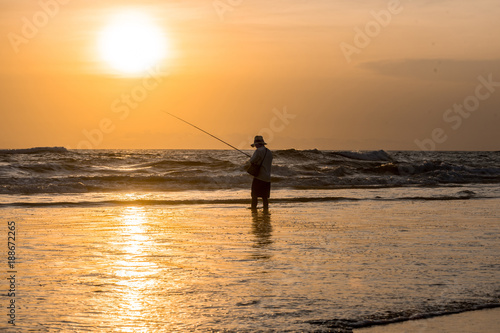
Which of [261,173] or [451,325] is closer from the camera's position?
[451,325]

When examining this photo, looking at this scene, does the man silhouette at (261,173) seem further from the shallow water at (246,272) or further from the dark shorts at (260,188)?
the shallow water at (246,272)

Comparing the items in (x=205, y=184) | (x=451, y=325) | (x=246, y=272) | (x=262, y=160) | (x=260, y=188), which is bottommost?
(x=451, y=325)

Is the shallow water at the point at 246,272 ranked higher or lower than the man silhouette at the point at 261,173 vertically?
lower

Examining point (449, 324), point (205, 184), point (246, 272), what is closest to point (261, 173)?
point (246, 272)

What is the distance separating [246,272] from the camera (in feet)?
20.1

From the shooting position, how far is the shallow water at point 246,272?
459 centimetres

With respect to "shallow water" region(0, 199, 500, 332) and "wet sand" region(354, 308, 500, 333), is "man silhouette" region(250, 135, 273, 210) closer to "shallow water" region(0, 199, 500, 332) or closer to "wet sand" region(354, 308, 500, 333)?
"shallow water" region(0, 199, 500, 332)

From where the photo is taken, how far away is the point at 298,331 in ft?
13.9

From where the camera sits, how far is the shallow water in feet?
15.1

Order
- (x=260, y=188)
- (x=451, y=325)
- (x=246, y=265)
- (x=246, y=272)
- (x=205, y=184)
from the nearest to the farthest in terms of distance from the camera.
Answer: (x=451, y=325), (x=246, y=272), (x=246, y=265), (x=260, y=188), (x=205, y=184)

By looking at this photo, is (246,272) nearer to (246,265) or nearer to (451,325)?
(246,265)

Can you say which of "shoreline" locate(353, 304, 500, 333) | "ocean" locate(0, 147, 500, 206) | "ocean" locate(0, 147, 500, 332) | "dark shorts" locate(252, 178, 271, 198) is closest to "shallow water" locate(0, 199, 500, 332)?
"ocean" locate(0, 147, 500, 332)

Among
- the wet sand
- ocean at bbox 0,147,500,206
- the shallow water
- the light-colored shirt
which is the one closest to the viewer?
the wet sand

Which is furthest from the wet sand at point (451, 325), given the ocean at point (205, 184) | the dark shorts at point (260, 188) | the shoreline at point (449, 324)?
the ocean at point (205, 184)
